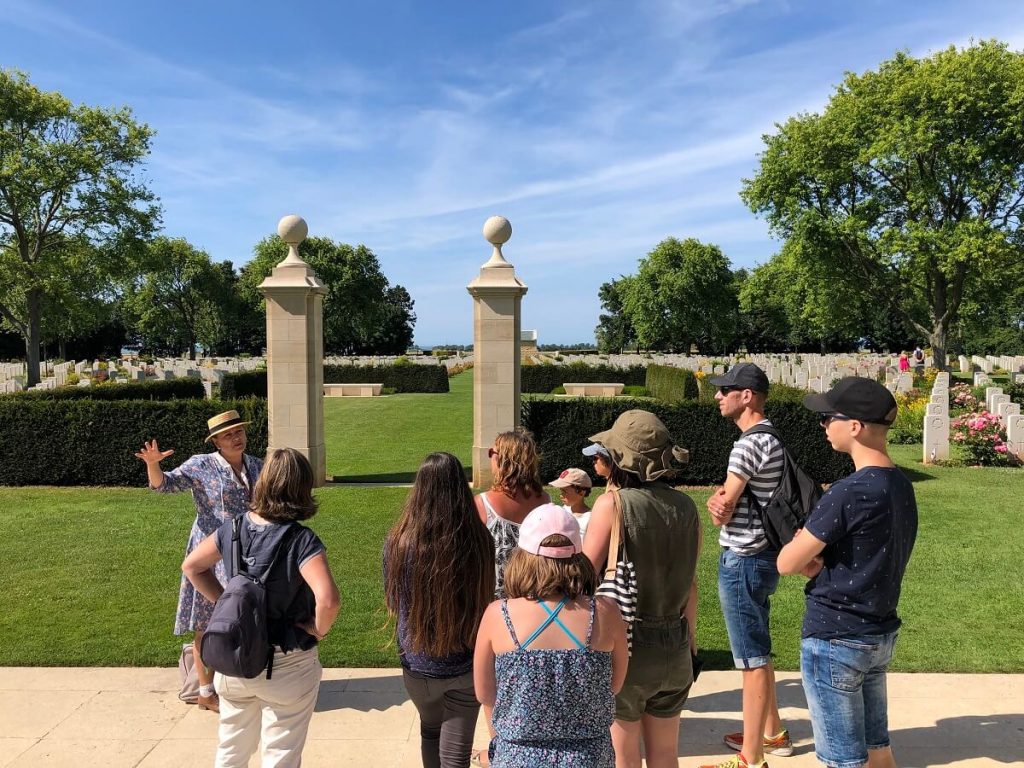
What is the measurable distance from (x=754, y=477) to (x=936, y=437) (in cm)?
1187

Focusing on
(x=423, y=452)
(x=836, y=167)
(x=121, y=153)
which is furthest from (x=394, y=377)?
(x=836, y=167)

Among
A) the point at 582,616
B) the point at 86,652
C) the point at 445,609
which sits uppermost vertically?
the point at 582,616

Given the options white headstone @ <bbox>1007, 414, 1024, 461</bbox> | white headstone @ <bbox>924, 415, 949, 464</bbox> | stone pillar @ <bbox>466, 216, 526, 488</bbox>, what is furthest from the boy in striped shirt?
white headstone @ <bbox>1007, 414, 1024, 461</bbox>

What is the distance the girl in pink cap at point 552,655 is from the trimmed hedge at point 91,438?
32.4ft

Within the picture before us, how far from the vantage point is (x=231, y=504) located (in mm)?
4129

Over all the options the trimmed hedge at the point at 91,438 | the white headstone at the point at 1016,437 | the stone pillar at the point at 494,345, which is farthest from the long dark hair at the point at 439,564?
the white headstone at the point at 1016,437

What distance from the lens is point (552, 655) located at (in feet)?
7.08

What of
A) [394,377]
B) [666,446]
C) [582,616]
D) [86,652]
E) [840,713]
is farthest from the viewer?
[394,377]

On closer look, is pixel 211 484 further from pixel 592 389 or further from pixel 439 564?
pixel 592 389

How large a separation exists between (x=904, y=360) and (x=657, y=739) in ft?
102

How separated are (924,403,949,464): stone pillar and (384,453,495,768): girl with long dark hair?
12986 mm

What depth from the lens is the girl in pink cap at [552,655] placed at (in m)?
2.15

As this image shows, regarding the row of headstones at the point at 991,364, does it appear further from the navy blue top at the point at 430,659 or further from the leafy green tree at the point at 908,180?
the navy blue top at the point at 430,659

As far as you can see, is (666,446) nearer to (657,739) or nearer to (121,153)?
(657,739)
